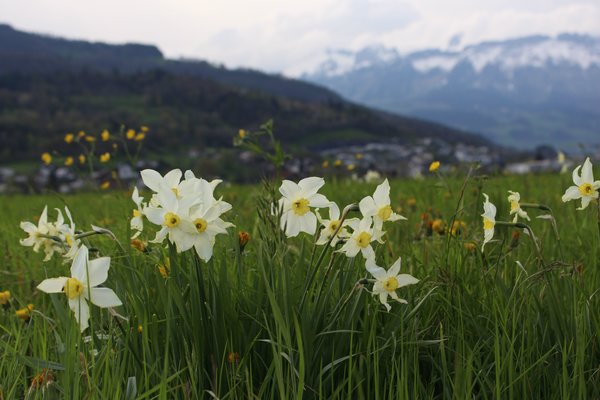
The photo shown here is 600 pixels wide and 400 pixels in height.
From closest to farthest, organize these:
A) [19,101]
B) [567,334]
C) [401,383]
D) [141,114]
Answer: [401,383], [567,334], [19,101], [141,114]

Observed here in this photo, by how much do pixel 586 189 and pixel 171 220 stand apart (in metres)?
1.57

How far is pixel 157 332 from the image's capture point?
196cm

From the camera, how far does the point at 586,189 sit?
2.26 metres

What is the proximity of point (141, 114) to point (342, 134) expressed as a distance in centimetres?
5151

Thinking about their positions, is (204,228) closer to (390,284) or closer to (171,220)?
(171,220)

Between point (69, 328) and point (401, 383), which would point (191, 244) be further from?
point (401, 383)

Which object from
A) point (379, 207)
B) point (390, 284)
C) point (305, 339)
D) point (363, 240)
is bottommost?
point (305, 339)

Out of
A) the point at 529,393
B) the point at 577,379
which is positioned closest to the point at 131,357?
the point at 529,393

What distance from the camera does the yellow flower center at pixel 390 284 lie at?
1.93m

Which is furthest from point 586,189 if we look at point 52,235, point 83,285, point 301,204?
point 52,235

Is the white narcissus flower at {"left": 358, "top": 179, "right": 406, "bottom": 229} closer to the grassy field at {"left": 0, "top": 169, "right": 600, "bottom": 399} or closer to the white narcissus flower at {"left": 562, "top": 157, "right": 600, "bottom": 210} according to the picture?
the grassy field at {"left": 0, "top": 169, "right": 600, "bottom": 399}

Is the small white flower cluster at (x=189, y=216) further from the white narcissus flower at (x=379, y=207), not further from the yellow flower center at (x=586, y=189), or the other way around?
the yellow flower center at (x=586, y=189)

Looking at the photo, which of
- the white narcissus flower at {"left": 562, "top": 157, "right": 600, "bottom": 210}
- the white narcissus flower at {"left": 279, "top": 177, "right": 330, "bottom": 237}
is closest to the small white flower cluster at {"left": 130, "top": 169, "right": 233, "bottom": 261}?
the white narcissus flower at {"left": 279, "top": 177, "right": 330, "bottom": 237}

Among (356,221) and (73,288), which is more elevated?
(356,221)
